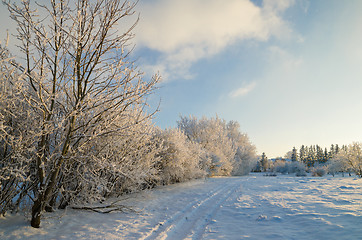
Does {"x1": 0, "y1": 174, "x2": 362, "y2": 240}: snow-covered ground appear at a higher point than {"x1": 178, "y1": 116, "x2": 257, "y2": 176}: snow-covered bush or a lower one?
lower

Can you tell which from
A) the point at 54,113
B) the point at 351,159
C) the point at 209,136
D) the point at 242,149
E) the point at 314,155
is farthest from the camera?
the point at 314,155

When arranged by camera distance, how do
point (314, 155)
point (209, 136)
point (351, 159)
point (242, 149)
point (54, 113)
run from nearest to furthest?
1. point (54, 113)
2. point (209, 136)
3. point (351, 159)
4. point (242, 149)
5. point (314, 155)

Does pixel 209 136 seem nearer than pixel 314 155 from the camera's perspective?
Yes

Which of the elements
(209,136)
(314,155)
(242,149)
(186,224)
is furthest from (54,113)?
(314,155)

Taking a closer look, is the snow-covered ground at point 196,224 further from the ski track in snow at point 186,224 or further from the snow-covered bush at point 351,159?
the snow-covered bush at point 351,159

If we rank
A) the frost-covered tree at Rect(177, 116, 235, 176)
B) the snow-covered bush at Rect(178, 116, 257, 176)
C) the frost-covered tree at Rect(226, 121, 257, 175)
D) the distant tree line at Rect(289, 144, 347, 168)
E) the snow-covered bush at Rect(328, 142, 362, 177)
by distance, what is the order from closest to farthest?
1. the snow-covered bush at Rect(178, 116, 257, 176)
2. the frost-covered tree at Rect(177, 116, 235, 176)
3. the snow-covered bush at Rect(328, 142, 362, 177)
4. the frost-covered tree at Rect(226, 121, 257, 175)
5. the distant tree line at Rect(289, 144, 347, 168)

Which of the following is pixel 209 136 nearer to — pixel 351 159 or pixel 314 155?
pixel 351 159

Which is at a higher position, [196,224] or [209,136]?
[209,136]

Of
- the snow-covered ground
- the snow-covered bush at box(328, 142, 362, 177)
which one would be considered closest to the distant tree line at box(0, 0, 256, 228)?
the snow-covered ground

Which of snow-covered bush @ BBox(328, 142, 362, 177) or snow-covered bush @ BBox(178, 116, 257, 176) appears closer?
snow-covered bush @ BBox(178, 116, 257, 176)

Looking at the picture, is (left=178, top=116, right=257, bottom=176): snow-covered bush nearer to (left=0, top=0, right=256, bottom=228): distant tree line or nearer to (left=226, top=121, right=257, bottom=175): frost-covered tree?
(left=226, top=121, right=257, bottom=175): frost-covered tree

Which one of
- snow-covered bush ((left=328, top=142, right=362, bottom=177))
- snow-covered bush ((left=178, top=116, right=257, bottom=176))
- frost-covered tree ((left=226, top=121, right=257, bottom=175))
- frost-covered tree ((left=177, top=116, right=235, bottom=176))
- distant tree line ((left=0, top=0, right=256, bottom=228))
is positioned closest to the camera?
distant tree line ((left=0, top=0, right=256, bottom=228))

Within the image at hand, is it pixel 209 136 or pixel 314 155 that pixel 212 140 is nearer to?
pixel 209 136

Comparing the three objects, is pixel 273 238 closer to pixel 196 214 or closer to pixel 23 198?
pixel 196 214
